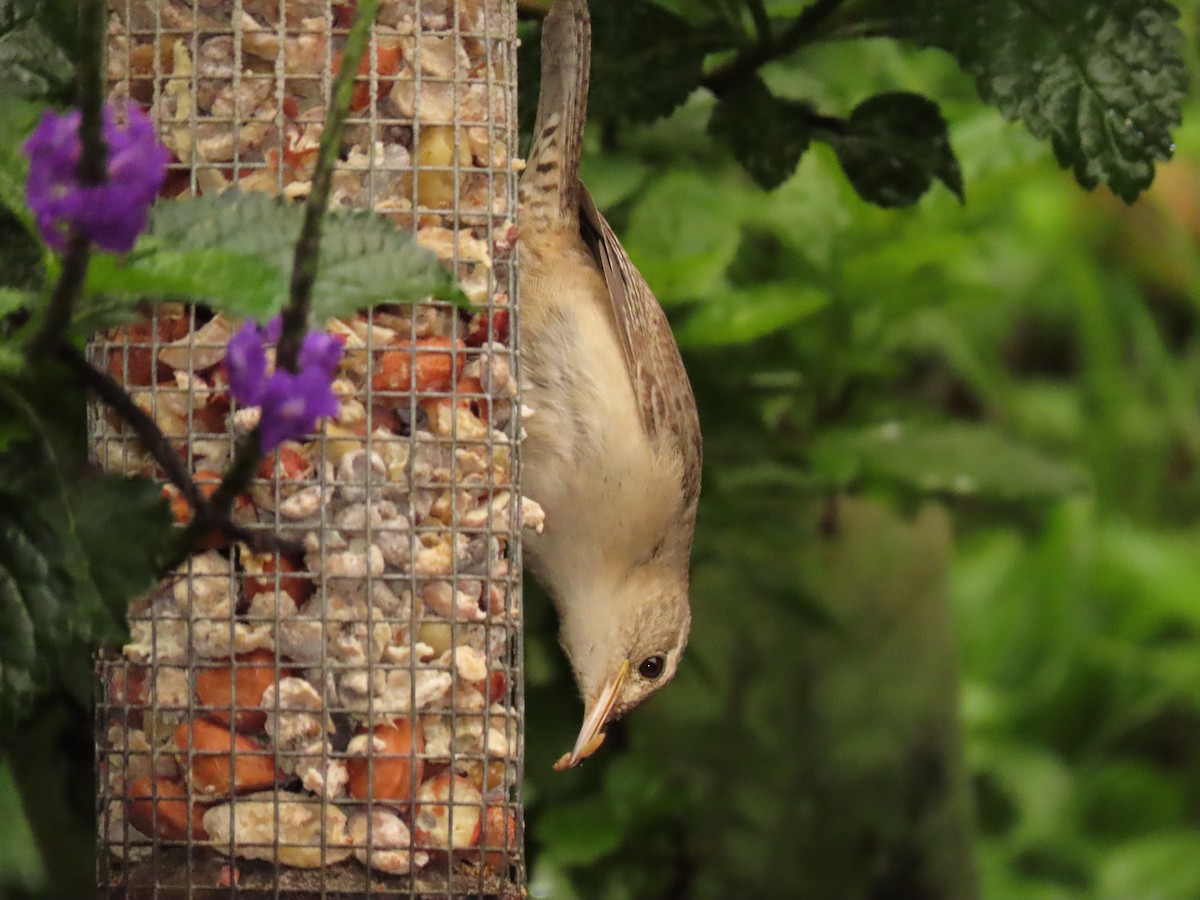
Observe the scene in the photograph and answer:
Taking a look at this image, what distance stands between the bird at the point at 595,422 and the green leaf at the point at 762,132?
296mm

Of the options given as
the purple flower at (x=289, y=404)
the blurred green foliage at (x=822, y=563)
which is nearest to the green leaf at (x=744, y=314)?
the blurred green foliage at (x=822, y=563)

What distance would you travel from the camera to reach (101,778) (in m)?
2.14

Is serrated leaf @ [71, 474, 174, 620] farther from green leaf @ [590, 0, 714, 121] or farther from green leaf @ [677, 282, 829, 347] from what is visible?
green leaf @ [677, 282, 829, 347]

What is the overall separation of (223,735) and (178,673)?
0.11m

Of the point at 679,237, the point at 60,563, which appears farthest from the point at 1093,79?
the point at 60,563

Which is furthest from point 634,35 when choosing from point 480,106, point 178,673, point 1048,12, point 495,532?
point 178,673

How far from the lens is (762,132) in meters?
2.39

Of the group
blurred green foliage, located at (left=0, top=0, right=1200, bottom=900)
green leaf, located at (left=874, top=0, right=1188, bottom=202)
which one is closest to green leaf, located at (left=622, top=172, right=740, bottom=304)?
blurred green foliage, located at (left=0, top=0, right=1200, bottom=900)

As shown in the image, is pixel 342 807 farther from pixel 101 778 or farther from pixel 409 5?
pixel 409 5

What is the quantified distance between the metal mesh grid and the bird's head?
0.70m

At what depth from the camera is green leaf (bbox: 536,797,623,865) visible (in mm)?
2873

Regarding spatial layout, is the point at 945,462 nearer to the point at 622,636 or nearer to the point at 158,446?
the point at 622,636

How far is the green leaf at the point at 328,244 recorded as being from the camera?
151 centimetres

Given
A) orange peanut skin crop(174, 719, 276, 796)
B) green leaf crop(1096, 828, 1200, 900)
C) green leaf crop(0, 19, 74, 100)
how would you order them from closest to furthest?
green leaf crop(0, 19, 74, 100) < orange peanut skin crop(174, 719, 276, 796) < green leaf crop(1096, 828, 1200, 900)
